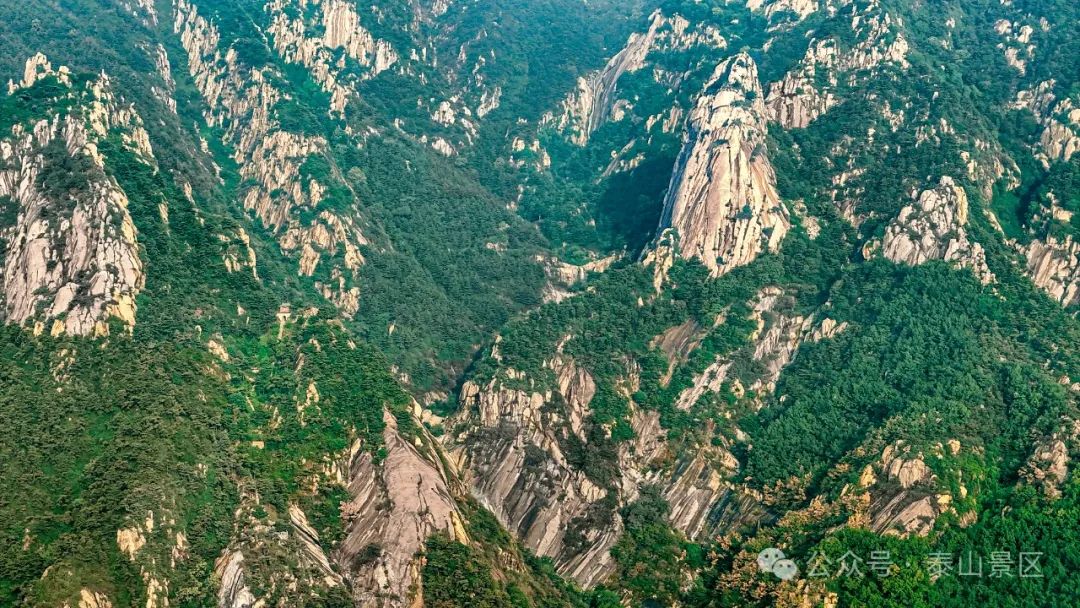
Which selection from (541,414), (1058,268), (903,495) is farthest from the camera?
(1058,268)

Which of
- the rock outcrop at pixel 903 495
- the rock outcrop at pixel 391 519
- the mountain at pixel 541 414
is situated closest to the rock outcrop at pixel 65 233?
the mountain at pixel 541 414

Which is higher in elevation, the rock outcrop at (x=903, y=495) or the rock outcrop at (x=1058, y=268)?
the rock outcrop at (x=1058, y=268)

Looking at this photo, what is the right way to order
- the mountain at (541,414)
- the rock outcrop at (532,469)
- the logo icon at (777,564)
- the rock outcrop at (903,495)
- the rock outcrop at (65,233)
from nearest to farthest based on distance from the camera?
the mountain at (541,414) → the logo icon at (777,564) → the rock outcrop at (903,495) → the rock outcrop at (65,233) → the rock outcrop at (532,469)

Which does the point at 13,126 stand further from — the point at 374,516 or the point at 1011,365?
the point at 1011,365

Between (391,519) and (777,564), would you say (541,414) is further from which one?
(777,564)

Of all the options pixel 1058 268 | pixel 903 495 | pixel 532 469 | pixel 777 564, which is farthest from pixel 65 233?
pixel 1058 268

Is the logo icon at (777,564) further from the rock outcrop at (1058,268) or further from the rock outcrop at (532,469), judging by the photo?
the rock outcrop at (1058,268)
